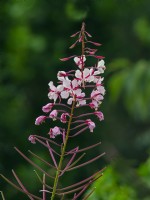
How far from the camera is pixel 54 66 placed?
293 inches

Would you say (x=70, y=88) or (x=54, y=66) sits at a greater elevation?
(x=54, y=66)

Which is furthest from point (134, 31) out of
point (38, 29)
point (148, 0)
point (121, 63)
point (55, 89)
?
point (55, 89)

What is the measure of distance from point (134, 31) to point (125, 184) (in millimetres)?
5214

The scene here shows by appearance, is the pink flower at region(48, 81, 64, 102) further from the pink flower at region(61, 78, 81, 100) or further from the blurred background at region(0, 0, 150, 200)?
the blurred background at region(0, 0, 150, 200)

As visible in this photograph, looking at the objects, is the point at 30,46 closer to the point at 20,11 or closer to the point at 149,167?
the point at 20,11

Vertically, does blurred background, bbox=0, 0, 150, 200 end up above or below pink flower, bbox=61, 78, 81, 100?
above

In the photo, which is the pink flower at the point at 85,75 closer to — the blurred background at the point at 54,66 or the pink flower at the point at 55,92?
the pink flower at the point at 55,92

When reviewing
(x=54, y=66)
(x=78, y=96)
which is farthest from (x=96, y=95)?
(x=54, y=66)

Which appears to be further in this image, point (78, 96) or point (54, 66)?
point (54, 66)

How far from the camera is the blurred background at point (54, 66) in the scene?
6.40 meters

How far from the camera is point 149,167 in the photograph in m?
3.40

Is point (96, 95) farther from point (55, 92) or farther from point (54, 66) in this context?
point (54, 66)

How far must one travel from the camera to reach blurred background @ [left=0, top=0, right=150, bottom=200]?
6.40m

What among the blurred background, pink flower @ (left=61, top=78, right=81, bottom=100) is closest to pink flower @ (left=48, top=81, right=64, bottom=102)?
pink flower @ (left=61, top=78, right=81, bottom=100)
